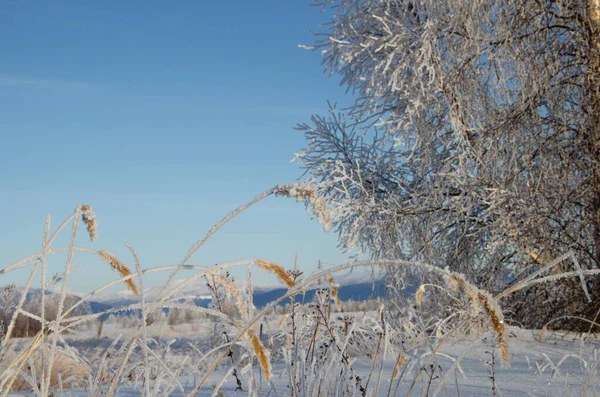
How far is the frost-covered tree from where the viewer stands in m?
6.12

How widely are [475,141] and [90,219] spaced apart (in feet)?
18.8

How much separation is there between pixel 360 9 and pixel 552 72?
103 inches

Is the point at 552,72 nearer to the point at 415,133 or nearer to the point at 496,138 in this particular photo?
the point at 496,138

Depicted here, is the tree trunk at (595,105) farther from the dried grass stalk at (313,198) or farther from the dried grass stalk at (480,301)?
the dried grass stalk at (313,198)

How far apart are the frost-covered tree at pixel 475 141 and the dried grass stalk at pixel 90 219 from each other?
200 inches

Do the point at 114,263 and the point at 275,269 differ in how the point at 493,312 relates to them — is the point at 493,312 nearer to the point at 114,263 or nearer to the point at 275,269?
the point at 275,269

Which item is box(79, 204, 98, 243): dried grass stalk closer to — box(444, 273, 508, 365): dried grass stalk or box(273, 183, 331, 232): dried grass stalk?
box(273, 183, 331, 232): dried grass stalk

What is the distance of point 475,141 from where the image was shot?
20.9ft

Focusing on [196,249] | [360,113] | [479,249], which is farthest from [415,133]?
[196,249]

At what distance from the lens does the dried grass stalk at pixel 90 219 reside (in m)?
1.21

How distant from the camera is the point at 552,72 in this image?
621 centimetres

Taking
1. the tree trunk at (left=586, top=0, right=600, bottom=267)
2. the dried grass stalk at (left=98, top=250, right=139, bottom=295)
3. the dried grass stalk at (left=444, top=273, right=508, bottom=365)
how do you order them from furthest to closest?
the tree trunk at (left=586, top=0, right=600, bottom=267) → the dried grass stalk at (left=98, top=250, right=139, bottom=295) → the dried grass stalk at (left=444, top=273, right=508, bottom=365)

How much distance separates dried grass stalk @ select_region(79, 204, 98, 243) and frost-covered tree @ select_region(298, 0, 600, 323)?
5089mm

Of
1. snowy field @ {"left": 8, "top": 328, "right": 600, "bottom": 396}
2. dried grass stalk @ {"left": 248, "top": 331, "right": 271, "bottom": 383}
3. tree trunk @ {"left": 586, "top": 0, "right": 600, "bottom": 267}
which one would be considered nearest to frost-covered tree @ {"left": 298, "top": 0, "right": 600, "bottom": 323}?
tree trunk @ {"left": 586, "top": 0, "right": 600, "bottom": 267}
